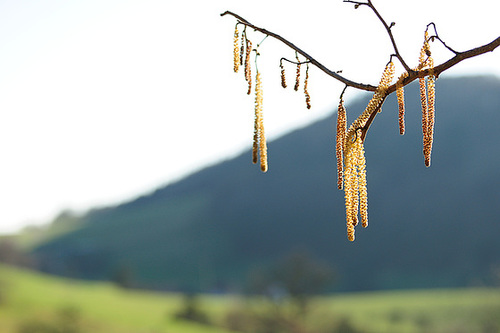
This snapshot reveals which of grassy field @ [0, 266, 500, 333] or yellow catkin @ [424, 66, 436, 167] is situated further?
grassy field @ [0, 266, 500, 333]

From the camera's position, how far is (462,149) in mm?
38281

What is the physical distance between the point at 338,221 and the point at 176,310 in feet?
47.9

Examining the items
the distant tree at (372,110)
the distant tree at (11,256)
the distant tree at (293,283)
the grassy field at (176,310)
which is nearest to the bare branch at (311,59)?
the distant tree at (372,110)

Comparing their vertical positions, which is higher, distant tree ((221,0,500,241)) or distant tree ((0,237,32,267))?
distant tree ((221,0,500,241))

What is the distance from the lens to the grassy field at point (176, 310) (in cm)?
2197

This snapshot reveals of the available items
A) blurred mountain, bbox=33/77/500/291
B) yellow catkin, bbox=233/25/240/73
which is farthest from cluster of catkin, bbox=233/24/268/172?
blurred mountain, bbox=33/77/500/291

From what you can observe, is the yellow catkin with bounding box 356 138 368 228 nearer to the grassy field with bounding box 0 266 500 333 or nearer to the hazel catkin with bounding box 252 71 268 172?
the hazel catkin with bounding box 252 71 268 172

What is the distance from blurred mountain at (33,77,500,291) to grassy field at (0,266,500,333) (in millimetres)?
4242

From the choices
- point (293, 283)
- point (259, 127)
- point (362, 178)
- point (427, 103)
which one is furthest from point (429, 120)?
point (293, 283)

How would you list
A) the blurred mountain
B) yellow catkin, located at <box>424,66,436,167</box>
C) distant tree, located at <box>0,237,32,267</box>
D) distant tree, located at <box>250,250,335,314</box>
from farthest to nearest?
the blurred mountain < distant tree, located at <box>0,237,32,267</box> < distant tree, located at <box>250,250,335,314</box> < yellow catkin, located at <box>424,66,436,167</box>

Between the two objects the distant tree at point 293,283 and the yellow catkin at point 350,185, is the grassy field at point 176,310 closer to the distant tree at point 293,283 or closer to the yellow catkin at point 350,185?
the distant tree at point 293,283

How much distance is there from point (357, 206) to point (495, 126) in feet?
132

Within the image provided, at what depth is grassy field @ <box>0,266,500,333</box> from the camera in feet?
72.1

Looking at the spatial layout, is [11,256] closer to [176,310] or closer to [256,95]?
[176,310]
